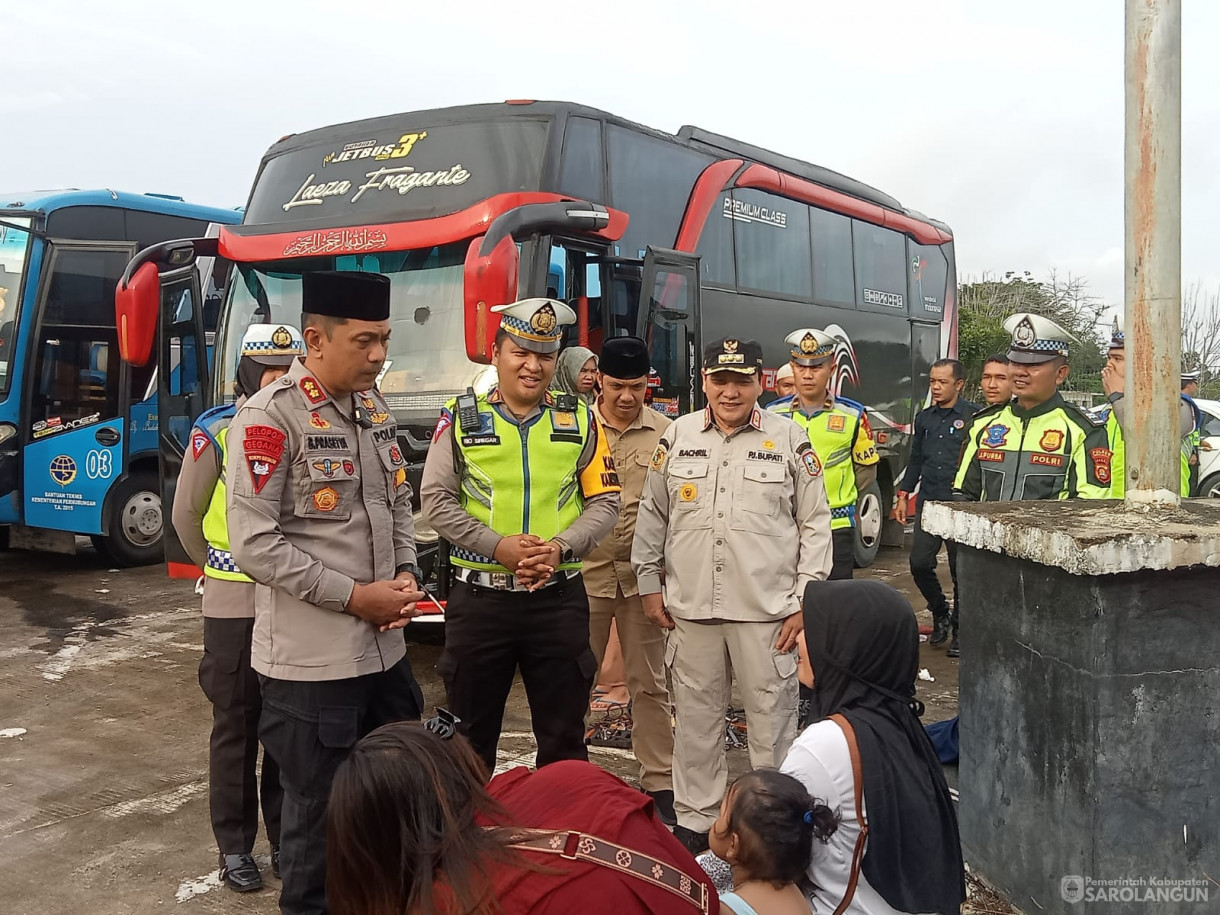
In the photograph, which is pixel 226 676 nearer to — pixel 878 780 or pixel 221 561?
pixel 221 561

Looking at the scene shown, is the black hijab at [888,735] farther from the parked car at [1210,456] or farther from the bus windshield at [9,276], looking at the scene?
the parked car at [1210,456]

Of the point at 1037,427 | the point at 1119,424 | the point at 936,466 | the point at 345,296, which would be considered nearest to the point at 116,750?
the point at 345,296

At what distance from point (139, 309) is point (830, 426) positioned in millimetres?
4477

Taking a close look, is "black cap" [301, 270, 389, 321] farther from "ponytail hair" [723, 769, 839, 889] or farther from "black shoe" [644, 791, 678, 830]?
"black shoe" [644, 791, 678, 830]

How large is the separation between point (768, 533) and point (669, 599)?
1.54 feet

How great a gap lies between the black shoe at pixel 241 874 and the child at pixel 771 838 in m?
2.00

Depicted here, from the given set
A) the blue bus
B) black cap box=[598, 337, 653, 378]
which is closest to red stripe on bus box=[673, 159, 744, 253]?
black cap box=[598, 337, 653, 378]

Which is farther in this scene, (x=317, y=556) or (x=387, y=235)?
(x=387, y=235)

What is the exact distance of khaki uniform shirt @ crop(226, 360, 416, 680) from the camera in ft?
8.43

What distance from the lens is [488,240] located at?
530cm

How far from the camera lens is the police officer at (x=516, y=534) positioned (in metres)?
3.35

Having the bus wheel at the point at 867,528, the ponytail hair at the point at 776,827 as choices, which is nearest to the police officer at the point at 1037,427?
the ponytail hair at the point at 776,827

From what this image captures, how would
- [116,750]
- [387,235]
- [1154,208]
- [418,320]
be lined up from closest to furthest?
[1154,208] → [116,750] → [418,320] → [387,235]

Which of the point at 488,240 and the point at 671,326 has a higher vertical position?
the point at 488,240
